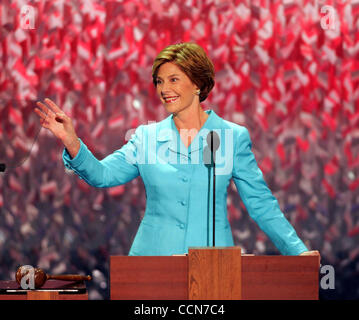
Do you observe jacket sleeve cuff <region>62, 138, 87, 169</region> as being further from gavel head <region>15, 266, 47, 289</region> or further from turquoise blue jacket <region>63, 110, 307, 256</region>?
gavel head <region>15, 266, 47, 289</region>

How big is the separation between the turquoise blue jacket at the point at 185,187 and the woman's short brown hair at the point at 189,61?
181mm

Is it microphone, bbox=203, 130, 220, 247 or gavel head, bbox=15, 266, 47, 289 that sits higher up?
microphone, bbox=203, 130, 220, 247

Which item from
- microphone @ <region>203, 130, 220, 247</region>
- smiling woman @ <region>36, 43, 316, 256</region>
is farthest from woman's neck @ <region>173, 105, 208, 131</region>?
microphone @ <region>203, 130, 220, 247</region>

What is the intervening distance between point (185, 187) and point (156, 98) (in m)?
1.30

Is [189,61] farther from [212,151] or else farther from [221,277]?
[221,277]

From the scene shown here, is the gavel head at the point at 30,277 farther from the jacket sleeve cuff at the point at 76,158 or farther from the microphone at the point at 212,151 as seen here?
the microphone at the point at 212,151

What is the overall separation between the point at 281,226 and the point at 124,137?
1494 mm

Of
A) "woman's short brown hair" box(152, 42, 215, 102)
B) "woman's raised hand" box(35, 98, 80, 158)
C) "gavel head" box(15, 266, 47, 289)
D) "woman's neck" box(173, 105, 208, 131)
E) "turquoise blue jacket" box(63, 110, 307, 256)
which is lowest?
"gavel head" box(15, 266, 47, 289)

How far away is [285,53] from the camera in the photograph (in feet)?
10.8

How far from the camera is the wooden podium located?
1498mm

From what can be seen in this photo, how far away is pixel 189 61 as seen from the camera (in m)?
2.14

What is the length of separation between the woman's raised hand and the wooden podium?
570mm

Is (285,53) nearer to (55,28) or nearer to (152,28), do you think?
(152,28)
